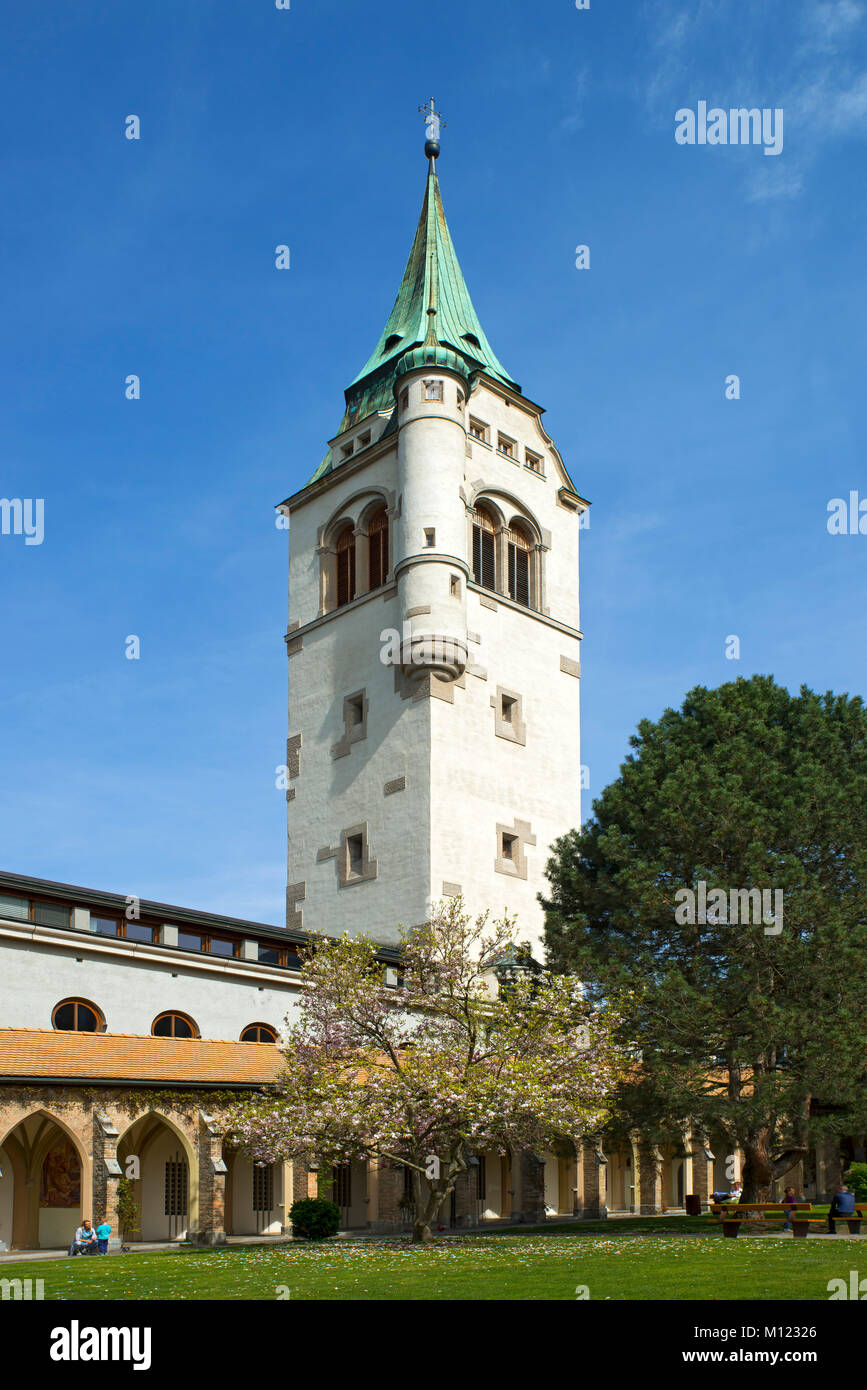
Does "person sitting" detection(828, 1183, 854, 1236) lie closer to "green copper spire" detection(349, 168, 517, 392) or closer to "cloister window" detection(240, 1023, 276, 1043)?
"cloister window" detection(240, 1023, 276, 1043)

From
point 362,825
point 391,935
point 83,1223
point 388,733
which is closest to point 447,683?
point 388,733

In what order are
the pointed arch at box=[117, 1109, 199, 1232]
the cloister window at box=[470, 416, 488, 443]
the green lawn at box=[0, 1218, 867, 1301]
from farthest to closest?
the cloister window at box=[470, 416, 488, 443]
the pointed arch at box=[117, 1109, 199, 1232]
the green lawn at box=[0, 1218, 867, 1301]

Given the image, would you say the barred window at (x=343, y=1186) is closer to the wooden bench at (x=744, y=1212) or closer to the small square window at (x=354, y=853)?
the wooden bench at (x=744, y=1212)

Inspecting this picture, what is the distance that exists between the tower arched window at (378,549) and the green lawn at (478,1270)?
32885 mm

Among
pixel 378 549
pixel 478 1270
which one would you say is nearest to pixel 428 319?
pixel 378 549

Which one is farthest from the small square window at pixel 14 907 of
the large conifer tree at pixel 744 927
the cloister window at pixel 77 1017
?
the large conifer tree at pixel 744 927

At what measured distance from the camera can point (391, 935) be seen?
52.9 m

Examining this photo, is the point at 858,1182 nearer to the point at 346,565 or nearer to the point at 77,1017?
the point at 77,1017

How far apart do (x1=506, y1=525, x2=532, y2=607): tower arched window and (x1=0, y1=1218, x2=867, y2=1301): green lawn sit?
1343 inches

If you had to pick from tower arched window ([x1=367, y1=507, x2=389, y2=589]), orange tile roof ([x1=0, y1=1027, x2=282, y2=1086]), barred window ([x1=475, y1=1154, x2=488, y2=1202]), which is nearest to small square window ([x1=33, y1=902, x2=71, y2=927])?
orange tile roof ([x1=0, y1=1027, x2=282, y2=1086])

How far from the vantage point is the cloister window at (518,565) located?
6157 cm

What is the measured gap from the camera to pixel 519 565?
6244cm

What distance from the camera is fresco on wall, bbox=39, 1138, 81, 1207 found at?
3791 cm
